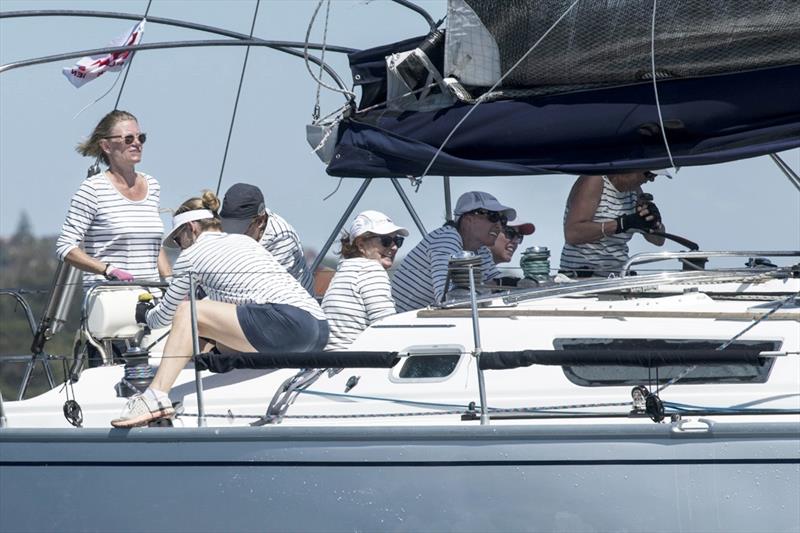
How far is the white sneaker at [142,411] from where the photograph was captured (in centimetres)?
435

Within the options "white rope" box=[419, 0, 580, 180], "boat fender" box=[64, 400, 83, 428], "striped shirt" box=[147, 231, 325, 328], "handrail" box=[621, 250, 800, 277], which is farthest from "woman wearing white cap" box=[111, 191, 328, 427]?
"handrail" box=[621, 250, 800, 277]

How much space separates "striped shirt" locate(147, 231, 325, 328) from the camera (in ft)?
15.7

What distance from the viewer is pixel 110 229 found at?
565 centimetres

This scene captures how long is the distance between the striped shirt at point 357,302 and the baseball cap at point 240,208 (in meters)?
0.54

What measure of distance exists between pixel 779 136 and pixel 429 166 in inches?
44.2

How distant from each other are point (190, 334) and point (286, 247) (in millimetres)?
1282

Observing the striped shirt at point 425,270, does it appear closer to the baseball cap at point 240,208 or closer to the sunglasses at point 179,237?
the baseball cap at point 240,208

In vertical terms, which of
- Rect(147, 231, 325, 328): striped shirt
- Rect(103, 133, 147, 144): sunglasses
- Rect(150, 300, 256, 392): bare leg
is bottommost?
Rect(150, 300, 256, 392): bare leg

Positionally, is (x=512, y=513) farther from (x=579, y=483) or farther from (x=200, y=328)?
(x=200, y=328)

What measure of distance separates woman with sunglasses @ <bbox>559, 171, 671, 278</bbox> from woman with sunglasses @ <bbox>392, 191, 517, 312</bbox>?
277 mm

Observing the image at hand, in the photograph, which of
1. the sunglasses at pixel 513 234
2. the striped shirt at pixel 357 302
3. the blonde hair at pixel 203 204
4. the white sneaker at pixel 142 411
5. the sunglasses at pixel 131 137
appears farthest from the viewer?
the sunglasses at pixel 131 137

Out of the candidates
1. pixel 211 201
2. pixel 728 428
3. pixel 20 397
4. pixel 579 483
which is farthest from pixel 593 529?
pixel 20 397

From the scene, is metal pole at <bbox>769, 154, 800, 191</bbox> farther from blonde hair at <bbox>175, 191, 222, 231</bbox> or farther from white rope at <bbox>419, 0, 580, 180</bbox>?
blonde hair at <bbox>175, 191, 222, 231</bbox>

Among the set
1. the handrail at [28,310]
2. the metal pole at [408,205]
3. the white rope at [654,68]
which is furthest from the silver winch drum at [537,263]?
the handrail at [28,310]
